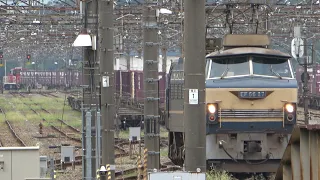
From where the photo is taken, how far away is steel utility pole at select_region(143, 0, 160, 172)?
16.5 m

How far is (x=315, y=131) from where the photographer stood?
845 centimetres

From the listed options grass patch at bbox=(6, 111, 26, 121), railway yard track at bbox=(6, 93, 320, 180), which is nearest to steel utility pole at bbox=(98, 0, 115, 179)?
railway yard track at bbox=(6, 93, 320, 180)

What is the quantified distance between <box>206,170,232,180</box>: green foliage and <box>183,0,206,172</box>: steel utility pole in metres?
3.87

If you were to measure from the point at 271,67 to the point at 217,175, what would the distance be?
2630 millimetres

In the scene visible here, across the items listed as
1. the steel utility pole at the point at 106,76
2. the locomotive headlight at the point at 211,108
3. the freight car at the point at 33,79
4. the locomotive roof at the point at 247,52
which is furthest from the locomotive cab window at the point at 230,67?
the freight car at the point at 33,79

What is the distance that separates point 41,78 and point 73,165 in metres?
85.8

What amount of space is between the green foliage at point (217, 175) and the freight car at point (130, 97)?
20.3 m

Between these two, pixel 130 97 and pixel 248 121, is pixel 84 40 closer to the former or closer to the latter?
pixel 248 121

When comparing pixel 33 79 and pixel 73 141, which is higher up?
pixel 73 141

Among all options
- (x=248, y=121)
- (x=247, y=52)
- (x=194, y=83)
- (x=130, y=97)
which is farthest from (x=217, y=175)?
(x=130, y=97)

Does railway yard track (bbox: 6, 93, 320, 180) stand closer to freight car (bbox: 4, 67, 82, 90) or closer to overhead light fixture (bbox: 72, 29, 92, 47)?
overhead light fixture (bbox: 72, 29, 92, 47)

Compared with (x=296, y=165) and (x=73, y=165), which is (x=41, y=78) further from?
(x=296, y=165)

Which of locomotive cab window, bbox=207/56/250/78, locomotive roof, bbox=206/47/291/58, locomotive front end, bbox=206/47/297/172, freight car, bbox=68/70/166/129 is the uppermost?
locomotive roof, bbox=206/47/291/58

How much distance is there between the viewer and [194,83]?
36.2 ft
